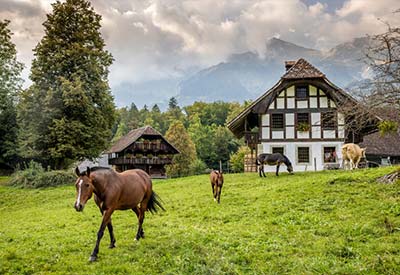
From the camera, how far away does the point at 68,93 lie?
34844mm

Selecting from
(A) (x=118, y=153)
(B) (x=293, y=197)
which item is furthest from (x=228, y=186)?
(A) (x=118, y=153)

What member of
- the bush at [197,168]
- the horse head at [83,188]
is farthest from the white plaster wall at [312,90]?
the bush at [197,168]

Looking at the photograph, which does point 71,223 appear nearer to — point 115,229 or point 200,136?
point 115,229

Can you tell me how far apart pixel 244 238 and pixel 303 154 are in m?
26.5

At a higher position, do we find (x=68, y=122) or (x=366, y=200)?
(x=68, y=122)

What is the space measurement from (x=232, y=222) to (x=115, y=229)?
3.74 metres

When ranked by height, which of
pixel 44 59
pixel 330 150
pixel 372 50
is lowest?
pixel 330 150

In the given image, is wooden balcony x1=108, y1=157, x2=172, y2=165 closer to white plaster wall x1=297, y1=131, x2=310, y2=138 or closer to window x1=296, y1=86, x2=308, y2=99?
white plaster wall x1=297, y1=131, x2=310, y2=138

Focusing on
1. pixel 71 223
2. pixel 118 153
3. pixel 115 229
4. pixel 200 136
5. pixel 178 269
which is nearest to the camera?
pixel 178 269

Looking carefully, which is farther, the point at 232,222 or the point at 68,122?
the point at 68,122

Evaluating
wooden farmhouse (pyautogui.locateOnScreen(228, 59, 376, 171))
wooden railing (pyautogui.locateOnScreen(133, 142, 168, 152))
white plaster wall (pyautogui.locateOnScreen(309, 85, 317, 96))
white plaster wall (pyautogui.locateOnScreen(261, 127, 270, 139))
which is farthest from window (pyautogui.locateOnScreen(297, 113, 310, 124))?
wooden railing (pyautogui.locateOnScreen(133, 142, 168, 152))

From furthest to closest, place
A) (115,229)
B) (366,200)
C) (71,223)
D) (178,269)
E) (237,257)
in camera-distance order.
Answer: (71,223)
(366,200)
(115,229)
(237,257)
(178,269)

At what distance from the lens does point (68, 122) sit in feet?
117

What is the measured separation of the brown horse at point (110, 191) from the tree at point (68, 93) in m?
25.7
